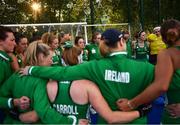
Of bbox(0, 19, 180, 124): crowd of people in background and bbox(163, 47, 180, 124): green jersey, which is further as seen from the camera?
bbox(163, 47, 180, 124): green jersey

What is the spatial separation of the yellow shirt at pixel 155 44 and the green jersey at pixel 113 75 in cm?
1140

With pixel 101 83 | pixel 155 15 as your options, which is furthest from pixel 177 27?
pixel 155 15

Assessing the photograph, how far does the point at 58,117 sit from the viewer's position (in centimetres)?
377

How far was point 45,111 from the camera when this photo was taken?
375 cm

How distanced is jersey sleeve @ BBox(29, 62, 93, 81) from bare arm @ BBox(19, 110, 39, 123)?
34 cm

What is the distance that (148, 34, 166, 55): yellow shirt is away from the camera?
49.7 feet

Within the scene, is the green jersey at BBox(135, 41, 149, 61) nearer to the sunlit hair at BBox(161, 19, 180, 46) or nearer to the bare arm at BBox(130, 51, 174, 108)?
the sunlit hair at BBox(161, 19, 180, 46)

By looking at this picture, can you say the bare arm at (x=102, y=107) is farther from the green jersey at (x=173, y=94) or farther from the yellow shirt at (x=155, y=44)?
the yellow shirt at (x=155, y=44)

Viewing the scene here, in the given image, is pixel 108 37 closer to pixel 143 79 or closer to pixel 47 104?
pixel 143 79

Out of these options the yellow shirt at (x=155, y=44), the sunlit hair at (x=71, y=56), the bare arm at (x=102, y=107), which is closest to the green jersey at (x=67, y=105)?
the bare arm at (x=102, y=107)

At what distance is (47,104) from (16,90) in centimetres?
40

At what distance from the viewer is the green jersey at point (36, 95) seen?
3762 mm

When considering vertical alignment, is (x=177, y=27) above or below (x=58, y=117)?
above

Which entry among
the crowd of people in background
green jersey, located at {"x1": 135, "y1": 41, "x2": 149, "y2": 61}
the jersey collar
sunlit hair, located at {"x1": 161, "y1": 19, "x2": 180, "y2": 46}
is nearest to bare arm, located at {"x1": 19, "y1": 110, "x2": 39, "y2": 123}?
the crowd of people in background
